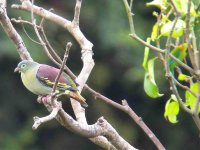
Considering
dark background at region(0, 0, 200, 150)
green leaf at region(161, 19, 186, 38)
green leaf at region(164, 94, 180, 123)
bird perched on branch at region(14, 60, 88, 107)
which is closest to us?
green leaf at region(161, 19, 186, 38)

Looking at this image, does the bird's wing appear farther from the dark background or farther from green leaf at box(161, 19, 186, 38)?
the dark background

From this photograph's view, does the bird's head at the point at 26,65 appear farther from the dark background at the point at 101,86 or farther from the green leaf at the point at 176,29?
the dark background at the point at 101,86

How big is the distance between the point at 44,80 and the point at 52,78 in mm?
60

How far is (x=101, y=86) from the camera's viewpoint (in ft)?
30.8

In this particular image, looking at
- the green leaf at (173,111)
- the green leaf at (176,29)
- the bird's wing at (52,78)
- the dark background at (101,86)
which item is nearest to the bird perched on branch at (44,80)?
the bird's wing at (52,78)

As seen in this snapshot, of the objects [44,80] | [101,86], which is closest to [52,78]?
[44,80]

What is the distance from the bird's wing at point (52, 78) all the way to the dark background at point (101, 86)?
4307mm

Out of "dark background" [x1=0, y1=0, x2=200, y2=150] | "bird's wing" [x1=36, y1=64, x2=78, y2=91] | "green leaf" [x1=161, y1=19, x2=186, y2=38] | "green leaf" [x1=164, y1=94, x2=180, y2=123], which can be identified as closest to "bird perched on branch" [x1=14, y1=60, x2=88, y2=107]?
"bird's wing" [x1=36, y1=64, x2=78, y2=91]

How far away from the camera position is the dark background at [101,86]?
8.59 metres

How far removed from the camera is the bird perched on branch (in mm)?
3570

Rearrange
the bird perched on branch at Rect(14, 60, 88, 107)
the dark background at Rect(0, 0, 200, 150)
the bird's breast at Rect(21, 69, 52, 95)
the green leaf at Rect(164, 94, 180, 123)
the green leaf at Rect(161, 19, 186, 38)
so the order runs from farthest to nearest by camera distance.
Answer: the dark background at Rect(0, 0, 200, 150) < the bird's breast at Rect(21, 69, 52, 95) < the bird perched on branch at Rect(14, 60, 88, 107) < the green leaf at Rect(164, 94, 180, 123) < the green leaf at Rect(161, 19, 186, 38)

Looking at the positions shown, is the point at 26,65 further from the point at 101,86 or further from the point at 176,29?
the point at 101,86

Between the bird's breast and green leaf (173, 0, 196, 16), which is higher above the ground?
green leaf (173, 0, 196, 16)

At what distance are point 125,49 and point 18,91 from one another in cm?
147
